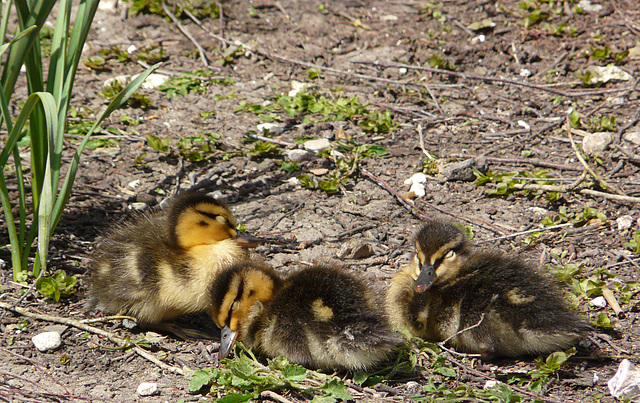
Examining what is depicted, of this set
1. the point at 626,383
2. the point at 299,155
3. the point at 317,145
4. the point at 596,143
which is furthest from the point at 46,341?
the point at 596,143

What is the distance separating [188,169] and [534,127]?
9.93 feet

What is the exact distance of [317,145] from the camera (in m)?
5.64

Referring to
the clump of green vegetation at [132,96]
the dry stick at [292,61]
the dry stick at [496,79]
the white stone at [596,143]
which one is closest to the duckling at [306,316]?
the white stone at [596,143]

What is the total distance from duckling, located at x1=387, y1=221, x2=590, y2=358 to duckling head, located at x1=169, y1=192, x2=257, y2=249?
3.39 feet

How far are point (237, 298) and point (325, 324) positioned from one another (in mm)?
499

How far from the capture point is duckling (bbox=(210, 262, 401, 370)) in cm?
338

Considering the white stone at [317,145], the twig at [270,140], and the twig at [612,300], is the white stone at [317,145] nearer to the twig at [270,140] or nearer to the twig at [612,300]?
the twig at [270,140]

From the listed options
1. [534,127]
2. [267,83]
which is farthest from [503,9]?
[267,83]

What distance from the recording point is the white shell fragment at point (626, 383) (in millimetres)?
3145

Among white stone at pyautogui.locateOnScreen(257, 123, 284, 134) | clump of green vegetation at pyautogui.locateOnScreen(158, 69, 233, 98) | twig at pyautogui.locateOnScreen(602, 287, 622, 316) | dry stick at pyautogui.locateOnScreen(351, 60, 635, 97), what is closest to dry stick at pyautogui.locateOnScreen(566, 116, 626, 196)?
dry stick at pyautogui.locateOnScreen(351, 60, 635, 97)

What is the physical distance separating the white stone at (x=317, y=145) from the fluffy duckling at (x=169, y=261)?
70.4 inches

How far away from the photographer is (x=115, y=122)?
6004 mm

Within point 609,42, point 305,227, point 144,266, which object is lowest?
point 305,227

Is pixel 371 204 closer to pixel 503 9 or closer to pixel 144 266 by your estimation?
pixel 144 266
